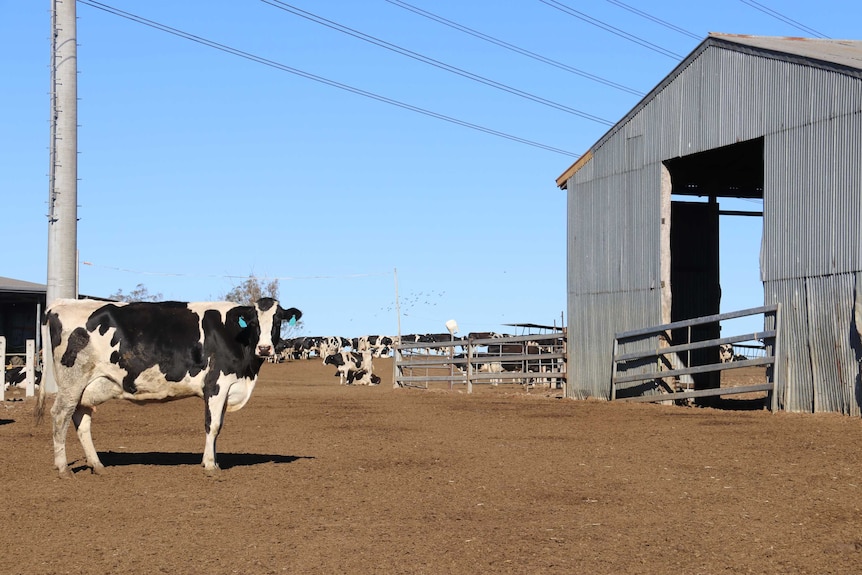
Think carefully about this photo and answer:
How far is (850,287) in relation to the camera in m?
18.5

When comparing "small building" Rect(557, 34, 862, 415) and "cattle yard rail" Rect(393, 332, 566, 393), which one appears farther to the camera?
"cattle yard rail" Rect(393, 332, 566, 393)

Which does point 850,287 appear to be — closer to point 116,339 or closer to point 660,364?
point 660,364

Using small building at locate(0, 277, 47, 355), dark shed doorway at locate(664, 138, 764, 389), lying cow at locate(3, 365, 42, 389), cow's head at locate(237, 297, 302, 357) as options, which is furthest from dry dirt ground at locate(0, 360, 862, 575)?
small building at locate(0, 277, 47, 355)

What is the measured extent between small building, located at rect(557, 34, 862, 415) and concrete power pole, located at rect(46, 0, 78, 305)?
40.6 feet

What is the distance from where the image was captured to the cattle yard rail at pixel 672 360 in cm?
2031

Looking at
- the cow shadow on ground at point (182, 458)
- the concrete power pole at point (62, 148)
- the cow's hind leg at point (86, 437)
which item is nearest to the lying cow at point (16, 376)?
the concrete power pole at point (62, 148)

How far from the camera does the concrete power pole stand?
→ 26.6 metres

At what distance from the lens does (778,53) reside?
20500mm

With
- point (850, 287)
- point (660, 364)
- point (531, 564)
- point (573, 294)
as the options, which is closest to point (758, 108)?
point (850, 287)

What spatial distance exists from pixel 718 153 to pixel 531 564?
59.2ft

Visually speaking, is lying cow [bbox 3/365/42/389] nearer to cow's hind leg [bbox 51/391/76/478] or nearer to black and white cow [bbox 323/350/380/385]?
black and white cow [bbox 323/350/380/385]

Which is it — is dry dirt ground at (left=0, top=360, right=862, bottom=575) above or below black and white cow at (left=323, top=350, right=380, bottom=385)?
below

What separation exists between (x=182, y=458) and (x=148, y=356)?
81.0 inches

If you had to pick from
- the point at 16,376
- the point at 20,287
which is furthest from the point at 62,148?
the point at 20,287
